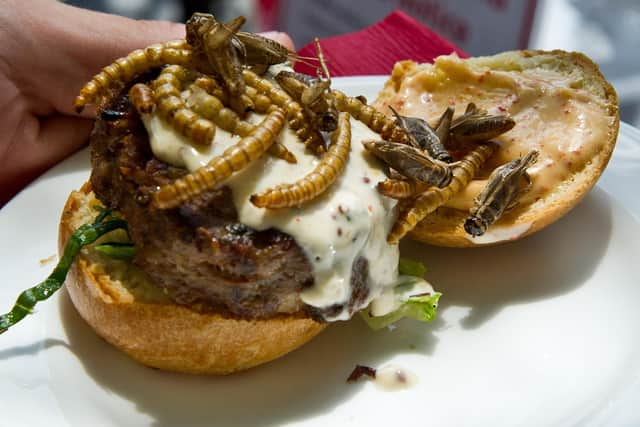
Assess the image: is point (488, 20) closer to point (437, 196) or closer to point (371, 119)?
point (371, 119)

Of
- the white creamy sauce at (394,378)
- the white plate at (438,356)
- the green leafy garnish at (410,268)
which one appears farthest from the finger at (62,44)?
the white creamy sauce at (394,378)

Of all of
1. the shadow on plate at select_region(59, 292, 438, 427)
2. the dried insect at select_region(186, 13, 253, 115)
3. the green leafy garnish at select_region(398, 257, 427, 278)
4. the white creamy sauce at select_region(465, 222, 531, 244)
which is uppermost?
the dried insect at select_region(186, 13, 253, 115)

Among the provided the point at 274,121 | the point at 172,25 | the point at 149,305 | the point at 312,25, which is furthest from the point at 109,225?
the point at 312,25

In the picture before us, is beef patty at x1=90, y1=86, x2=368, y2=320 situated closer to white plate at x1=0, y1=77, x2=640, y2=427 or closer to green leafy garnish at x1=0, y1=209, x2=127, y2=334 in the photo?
green leafy garnish at x1=0, y1=209, x2=127, y2=334

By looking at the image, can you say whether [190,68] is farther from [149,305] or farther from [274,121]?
[149,305]

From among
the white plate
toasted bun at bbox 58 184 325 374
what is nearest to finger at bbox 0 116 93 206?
the white plate

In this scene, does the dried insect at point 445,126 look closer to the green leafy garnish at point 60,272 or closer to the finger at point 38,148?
the green leafy garnish at point 60,272

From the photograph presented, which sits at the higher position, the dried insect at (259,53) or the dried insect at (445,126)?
the dried insect at (259,53)
